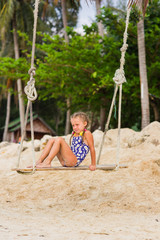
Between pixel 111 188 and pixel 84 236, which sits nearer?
pixel 84 236

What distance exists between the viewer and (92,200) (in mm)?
4555

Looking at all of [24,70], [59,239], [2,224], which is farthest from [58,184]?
[24,70]

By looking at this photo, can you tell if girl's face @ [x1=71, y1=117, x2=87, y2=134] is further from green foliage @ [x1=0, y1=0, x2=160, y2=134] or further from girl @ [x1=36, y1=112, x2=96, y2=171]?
green foliage @ [x1=0, y1=0, x2=160, y2=134]

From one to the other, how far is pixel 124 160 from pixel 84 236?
3330mm

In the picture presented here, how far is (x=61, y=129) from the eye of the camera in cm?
2919

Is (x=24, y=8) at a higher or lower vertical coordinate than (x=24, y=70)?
higher

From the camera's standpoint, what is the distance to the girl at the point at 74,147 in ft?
12.4

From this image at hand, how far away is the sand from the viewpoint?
2.82 metres

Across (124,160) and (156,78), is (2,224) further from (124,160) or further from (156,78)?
(156,78)

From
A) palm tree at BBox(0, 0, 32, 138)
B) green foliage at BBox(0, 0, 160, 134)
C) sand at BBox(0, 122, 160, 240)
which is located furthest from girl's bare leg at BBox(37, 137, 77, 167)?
palm tree at BBox(0, 0, 32, 138)

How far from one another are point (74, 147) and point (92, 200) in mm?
1028

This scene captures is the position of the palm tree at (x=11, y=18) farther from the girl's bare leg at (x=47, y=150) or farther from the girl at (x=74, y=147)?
the girl's bare leg at (x=47, y=150)

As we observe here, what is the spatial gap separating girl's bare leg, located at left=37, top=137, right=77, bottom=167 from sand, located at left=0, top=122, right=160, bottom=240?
→ 2.11 ft

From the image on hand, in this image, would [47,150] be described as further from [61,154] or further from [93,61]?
[93,61]
